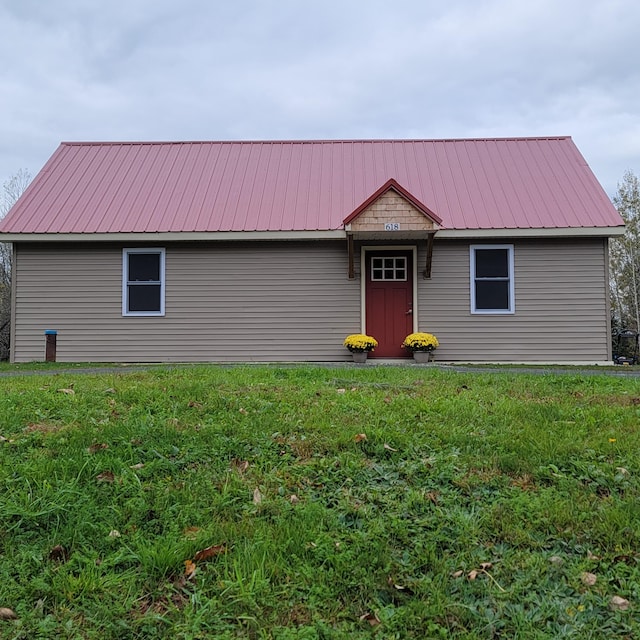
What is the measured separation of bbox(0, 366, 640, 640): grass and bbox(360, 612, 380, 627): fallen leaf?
2cm

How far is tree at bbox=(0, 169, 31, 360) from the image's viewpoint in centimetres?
1647

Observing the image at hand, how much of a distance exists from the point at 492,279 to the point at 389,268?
218cm

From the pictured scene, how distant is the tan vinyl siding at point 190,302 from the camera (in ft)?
35.5

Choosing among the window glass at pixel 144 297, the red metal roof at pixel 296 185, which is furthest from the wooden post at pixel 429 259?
the window glass at pixel 144 297

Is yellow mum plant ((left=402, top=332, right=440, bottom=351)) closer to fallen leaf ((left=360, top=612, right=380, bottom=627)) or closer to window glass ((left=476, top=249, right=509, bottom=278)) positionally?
window glass ((left=476, top=249, right=509, bottom=278))

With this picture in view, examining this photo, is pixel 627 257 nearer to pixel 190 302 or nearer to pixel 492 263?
pixel 492 263

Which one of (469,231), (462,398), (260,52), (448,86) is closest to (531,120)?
(448,86)

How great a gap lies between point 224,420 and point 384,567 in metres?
1.96

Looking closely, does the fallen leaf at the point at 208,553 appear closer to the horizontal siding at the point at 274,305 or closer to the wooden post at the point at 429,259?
the horizontal siding at the point at 274,305

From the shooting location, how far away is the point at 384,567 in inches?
89.2

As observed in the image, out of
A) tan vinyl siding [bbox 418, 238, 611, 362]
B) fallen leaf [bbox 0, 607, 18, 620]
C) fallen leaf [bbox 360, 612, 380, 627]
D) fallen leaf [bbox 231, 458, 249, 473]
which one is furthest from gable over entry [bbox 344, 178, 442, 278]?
fallen leaf [bbox 0, 607, 18, 620]

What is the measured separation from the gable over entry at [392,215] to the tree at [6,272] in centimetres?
824

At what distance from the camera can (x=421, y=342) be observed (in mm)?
10148

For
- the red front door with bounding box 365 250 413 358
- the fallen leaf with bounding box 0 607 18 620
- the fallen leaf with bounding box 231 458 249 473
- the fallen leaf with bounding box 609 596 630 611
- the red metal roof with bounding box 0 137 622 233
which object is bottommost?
the fallen leaf with bounding box 0 607 18 620
